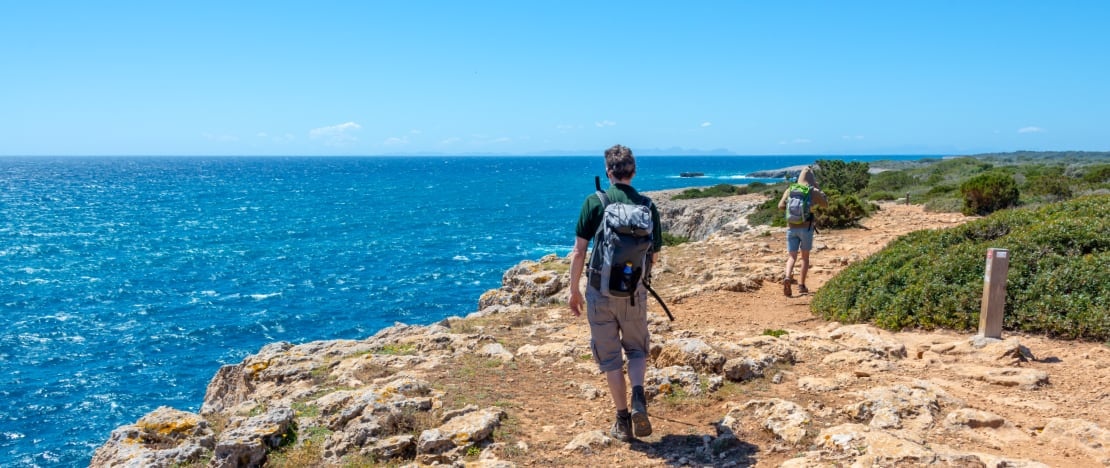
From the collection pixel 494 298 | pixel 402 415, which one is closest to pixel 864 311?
pixel 402 415

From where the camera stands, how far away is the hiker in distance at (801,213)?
10891mm

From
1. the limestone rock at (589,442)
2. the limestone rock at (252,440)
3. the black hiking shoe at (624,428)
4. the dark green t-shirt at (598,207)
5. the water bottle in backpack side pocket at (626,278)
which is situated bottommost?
the limestone rock at (252,440)

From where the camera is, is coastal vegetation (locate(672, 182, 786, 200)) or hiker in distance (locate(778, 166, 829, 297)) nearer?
hiker in distance (locate(778, 166, 829, 297))

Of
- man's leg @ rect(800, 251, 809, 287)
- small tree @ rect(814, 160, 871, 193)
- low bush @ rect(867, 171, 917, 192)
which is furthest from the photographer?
low bush @ rect(867, 171, 917, 192)

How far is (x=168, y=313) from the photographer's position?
1078 inches

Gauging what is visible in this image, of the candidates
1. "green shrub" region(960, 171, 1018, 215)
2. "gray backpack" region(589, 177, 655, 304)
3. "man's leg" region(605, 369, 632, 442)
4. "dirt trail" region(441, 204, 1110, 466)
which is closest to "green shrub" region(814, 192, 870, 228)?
"green shrub" region(960, 171, 1018, 215)

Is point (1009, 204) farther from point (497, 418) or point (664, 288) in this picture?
point (497, 418)

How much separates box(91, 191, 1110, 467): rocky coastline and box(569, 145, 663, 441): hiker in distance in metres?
0.70

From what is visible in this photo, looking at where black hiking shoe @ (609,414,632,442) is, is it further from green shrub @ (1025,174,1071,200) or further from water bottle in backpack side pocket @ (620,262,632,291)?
green shrub @ (1025,174,1071,200)

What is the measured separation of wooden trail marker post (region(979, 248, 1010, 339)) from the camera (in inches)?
297

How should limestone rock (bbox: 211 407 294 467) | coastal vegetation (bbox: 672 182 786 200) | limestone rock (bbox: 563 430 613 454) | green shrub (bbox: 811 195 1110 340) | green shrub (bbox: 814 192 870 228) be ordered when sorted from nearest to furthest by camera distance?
limestone rock (bbox: 563 430 613 454) → limestone rock (bbox: 211 407 294 467) → green shrub (bbox: 811 195 1110 340) → green shrub (bbox: 814 192 870 228) → coastal vegetation (bbox: 672 182 786 200)

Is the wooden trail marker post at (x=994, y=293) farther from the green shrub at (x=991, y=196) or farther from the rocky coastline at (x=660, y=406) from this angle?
the green shrub at (x=991, y=196)

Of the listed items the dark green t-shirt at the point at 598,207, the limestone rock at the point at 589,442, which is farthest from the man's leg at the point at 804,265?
the dark green t-shirt at the point at 598,207

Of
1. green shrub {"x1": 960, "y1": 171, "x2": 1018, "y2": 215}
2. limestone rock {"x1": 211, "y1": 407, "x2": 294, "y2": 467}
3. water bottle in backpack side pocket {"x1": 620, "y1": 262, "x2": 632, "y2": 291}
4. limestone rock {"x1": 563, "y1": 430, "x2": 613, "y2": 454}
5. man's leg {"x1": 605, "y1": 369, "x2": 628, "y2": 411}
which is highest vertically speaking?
water bottle in backpack side pocket {"x1": 620, "y1": 262, "x2": 632, "y2": 291}
